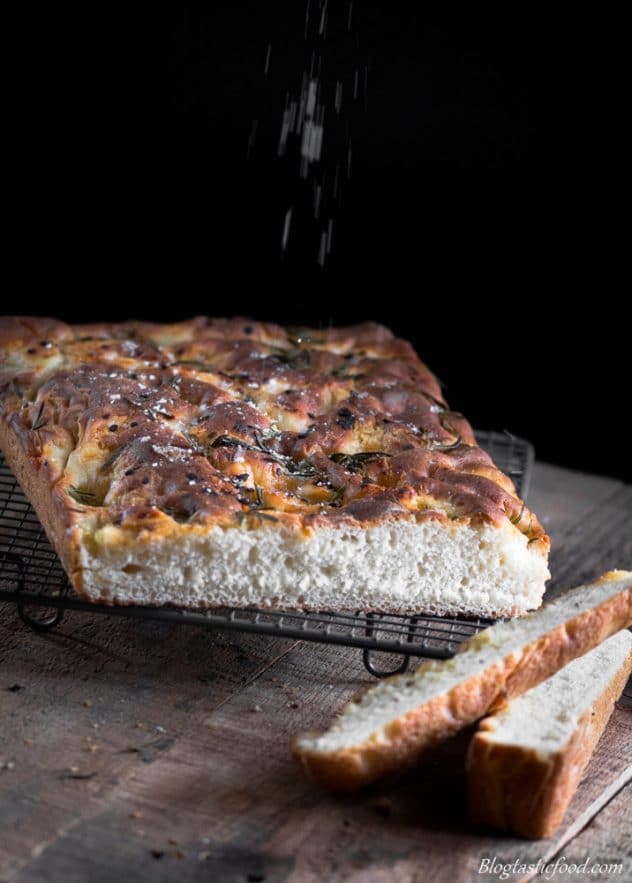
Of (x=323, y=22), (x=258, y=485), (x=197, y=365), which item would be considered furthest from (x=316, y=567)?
(x=323, y=22)

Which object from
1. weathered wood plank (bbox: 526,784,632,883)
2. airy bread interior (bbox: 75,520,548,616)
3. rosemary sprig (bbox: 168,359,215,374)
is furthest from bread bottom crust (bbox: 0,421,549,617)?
rosemary sprig (bbox: 168,359,215,374)

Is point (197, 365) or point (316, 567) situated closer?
point (316, 567)

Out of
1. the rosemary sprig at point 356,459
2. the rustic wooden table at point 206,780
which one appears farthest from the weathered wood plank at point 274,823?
the rosemary sprig at point 356,459

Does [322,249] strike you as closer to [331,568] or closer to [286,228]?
[286,228]

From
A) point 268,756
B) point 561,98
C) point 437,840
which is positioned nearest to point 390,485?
point 268,756

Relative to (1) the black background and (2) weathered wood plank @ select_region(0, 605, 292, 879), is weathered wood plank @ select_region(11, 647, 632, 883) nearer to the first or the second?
(2) weathered wood plank @ select_region(0, 605, 292, 879)

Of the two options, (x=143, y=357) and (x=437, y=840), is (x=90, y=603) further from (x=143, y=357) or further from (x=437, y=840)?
(x=143, y=357)

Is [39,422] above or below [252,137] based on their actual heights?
below

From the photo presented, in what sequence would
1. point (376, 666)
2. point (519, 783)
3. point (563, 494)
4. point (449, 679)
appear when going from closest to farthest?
point (519, 783), point (449, 679), point (376, 666), point (563, 494)
